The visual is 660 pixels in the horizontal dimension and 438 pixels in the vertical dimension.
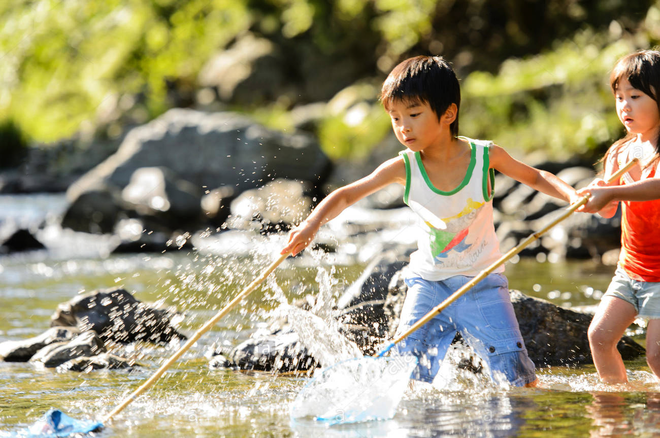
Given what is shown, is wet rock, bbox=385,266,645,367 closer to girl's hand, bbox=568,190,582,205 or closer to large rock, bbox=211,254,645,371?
large rock, bbox=211,254,645,371

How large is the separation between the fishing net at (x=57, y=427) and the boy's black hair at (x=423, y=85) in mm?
1915

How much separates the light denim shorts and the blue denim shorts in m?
0.53

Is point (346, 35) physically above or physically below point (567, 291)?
above

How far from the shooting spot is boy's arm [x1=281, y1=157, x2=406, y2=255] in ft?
11.4

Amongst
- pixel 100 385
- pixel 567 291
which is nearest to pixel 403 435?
pixel 100 385

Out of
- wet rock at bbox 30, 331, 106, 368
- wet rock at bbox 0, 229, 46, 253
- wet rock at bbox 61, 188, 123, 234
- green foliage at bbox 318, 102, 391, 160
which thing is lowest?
wet rock at bbox 30, 331, 106, 368

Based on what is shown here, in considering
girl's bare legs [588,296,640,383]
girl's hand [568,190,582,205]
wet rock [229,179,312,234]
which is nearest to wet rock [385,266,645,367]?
girl's bare legs [588,296,640,383]

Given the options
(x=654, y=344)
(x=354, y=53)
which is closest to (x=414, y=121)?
(x=654, y=344)

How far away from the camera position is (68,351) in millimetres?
4852

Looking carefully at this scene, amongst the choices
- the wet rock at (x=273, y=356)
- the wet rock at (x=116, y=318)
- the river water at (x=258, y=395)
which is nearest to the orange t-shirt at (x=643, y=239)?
the river water at (x=258, y=395)

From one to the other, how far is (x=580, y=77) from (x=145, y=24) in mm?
9574

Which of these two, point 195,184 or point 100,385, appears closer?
point 100,385

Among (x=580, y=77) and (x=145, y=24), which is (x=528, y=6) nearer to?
(x=580, y=77)

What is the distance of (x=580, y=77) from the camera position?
1438 centimetres
